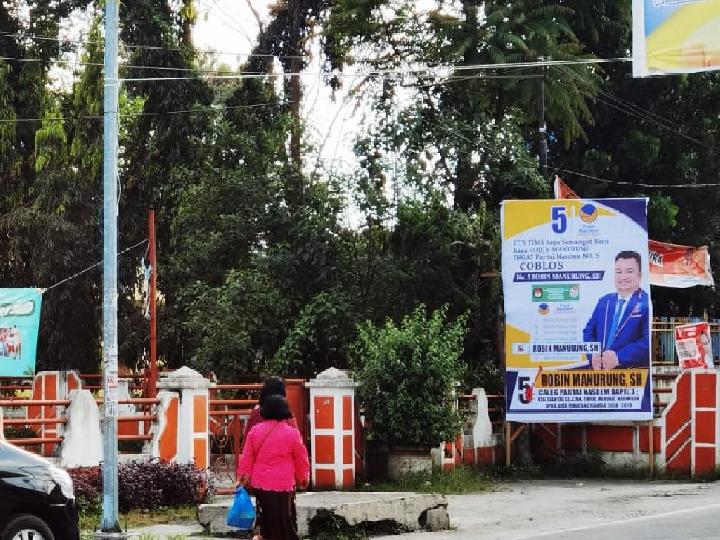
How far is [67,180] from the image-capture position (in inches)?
1259

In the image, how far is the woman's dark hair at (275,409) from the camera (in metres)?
11.1

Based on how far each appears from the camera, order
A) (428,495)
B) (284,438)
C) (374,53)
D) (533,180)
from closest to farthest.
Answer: (284,438), (428,495), (533,180), (374,53)

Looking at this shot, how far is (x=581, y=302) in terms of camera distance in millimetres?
22609

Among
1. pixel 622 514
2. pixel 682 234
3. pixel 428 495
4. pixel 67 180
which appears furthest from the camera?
pixel 682 234

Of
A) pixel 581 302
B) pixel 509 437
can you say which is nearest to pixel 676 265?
pixel 581 302

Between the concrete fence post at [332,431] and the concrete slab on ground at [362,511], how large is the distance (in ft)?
12.7

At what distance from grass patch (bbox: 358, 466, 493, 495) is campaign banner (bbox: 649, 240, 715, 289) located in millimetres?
11869

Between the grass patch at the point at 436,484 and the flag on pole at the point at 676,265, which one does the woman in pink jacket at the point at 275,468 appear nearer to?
the grass patch at the point at 436,484

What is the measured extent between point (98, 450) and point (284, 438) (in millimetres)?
6698

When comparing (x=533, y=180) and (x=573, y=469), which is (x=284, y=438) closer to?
(x=573, y=469)

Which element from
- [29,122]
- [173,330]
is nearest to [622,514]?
[173,330]

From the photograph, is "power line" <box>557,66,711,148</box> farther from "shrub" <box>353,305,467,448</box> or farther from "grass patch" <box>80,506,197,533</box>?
"grass patch" <box>80,506,197,533</box>

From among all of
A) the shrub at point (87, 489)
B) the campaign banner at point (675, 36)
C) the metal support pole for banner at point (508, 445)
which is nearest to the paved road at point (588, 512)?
the metal support pole for banner at point (508, 445)

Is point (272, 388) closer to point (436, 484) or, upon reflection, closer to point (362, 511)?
point (362, 511)
